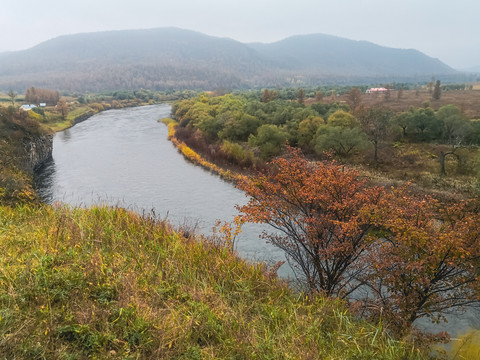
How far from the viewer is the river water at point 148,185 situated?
99.1 ft

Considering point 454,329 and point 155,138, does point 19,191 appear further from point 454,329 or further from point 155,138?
point 155,138

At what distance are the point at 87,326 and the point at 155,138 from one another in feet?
252

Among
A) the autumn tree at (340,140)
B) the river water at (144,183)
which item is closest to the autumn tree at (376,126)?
the autumn tree at (340,140)

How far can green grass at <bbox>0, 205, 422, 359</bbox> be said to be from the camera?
23.3 ft

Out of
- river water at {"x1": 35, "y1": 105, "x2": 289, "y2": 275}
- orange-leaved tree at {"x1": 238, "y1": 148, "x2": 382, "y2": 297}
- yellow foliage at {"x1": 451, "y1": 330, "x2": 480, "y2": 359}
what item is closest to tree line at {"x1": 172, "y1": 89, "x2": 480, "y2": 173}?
river water at {"x1": 35, "y1": 105, "x2": 289, "y2": 275}

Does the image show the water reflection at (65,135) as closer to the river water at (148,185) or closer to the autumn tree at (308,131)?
the river water at (148,185)

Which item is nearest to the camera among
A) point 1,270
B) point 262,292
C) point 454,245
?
point 1,270

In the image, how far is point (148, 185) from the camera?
159 feet

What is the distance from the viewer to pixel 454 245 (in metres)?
12.8

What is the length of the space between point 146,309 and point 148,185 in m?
41.7

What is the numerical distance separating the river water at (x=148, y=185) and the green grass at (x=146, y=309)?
11.0m

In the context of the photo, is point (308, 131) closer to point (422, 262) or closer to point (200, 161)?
point (200, 161)

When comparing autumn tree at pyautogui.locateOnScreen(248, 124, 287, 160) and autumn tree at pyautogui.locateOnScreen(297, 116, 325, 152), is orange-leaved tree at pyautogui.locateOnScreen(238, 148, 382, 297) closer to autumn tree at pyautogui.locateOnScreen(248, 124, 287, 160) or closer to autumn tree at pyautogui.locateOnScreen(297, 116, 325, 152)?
autumn tree at pyautogui.locateOnScreen(248, 124, 287, 160)

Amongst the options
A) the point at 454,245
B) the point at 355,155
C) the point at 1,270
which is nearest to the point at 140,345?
the point at 1,270
